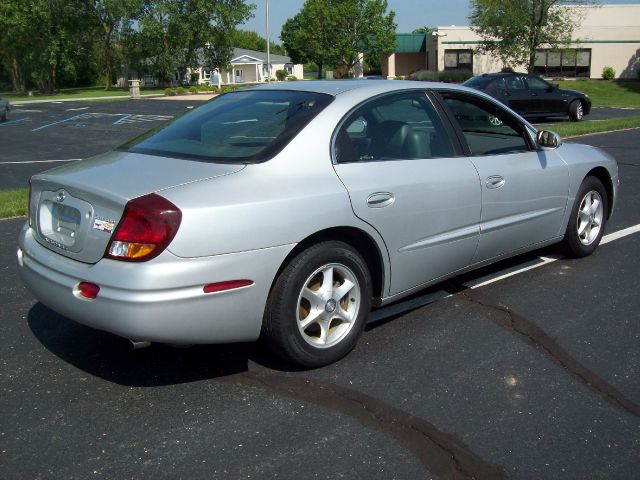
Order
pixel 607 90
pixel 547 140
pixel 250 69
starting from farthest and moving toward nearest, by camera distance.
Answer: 1. pixel 250 69
2. pixel 607 90
3. pixel 547 140

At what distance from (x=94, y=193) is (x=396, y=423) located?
1848mm

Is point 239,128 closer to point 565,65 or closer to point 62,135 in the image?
point 62,135

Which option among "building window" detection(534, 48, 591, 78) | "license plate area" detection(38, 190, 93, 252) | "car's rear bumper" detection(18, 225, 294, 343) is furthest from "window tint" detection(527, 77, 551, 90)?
"building window" detection(534, 48, 591, 78)

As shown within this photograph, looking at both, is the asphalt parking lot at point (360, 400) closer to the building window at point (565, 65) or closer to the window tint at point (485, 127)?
the window tint at point (485, 127)

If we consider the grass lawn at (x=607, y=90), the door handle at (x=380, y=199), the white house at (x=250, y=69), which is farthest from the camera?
the white house at (x=250, y=69)

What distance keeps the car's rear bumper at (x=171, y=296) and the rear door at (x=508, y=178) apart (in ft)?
6.12

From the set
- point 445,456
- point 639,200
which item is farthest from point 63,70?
point 445,456

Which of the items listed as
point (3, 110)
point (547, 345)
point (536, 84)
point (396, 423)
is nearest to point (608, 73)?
point (536, 84)

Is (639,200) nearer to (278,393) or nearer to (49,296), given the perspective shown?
(278,393)

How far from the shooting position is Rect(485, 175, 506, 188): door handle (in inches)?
190

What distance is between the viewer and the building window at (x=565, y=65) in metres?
47.3

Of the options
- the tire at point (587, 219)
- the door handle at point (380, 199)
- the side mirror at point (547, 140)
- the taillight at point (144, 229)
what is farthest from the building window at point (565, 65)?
the taillight at point (144, 229)

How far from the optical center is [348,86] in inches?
178

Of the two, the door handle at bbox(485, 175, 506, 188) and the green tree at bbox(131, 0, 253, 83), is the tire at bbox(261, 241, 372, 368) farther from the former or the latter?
the green tree at bbox(131, 0, 253, 83)
